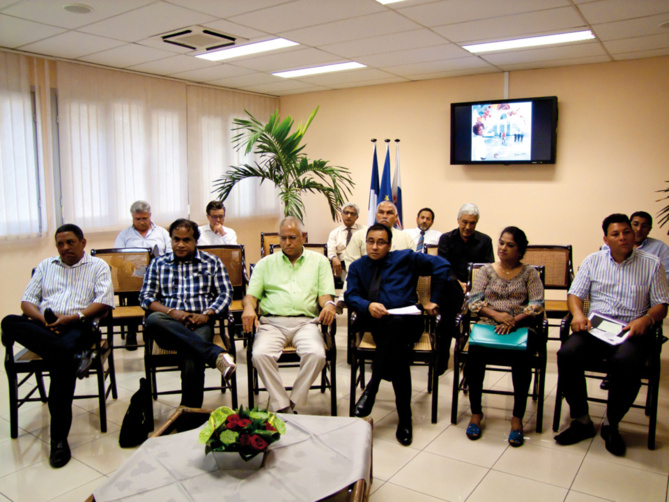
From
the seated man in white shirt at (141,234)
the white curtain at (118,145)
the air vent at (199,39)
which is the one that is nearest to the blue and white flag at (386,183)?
the white curtain at (118,145)

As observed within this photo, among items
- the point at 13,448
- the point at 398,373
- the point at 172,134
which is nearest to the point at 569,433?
the point at 398,373

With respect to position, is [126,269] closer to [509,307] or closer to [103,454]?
[103,454]

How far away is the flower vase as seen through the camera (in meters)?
2.13

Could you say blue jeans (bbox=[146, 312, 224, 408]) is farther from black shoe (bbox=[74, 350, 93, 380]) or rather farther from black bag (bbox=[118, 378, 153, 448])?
black shoe (bbox=[74, 350, 93, 380])

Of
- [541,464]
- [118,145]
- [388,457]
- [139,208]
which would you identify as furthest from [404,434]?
[118,145]

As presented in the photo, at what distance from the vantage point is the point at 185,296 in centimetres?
355

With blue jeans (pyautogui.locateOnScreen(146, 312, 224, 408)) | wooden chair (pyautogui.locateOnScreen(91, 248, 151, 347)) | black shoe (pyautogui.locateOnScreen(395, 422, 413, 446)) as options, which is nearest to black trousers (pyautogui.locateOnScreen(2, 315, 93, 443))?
blue jeans (pyautogui.locateOnScreen(146, 312, 224, 408))

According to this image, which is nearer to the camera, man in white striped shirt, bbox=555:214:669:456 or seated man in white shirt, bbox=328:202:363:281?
man in white striped shirt, bbox=555:214:669:456

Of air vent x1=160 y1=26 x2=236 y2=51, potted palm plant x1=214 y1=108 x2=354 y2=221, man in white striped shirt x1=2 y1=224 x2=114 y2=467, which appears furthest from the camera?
potted palm plant x1=214 y1=108 x2=354 y2=221

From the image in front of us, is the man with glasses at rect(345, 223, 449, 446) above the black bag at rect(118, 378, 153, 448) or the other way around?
above

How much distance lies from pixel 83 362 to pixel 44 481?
25.5 inches

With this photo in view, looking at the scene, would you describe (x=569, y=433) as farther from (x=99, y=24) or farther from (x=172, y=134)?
(x=172, y=134)

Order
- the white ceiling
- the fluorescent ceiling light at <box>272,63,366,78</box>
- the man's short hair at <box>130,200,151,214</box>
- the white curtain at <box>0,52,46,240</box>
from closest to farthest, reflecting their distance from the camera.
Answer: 1. the white ceiling
2. the man's short hair at <box>130,200,151,214</box>
3. the white curtain at <box>0,52,46,240</box>
4. the fluorescent ceiling light at <box>272,63,366,78</box>

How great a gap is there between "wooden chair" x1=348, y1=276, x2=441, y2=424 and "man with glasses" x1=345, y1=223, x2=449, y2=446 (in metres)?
0.05
